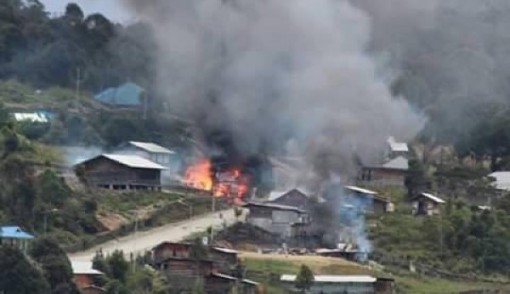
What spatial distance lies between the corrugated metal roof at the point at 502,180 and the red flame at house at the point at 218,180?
6227 mm

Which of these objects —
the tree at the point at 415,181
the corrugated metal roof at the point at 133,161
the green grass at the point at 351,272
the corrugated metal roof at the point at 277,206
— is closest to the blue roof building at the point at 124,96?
the corrugated metal roof at the point at 133,161

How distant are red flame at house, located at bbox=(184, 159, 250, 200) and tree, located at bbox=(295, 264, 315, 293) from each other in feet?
27.9

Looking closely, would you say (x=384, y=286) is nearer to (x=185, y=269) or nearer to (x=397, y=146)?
(x=185, y=269)

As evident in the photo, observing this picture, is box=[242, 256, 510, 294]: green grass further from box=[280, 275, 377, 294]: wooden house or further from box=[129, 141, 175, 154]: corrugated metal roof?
box=[129, 141, 175, 154]: corrugated metal roof

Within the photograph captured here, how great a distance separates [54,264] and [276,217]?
8992 mm

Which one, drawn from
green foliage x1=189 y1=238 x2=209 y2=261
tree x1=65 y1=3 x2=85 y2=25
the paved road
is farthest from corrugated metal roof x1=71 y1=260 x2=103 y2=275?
tree x1=65 y1=3 x2=85 y2=25

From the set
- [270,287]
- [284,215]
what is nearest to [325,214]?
[284,215]

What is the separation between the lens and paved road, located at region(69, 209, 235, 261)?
3142cm

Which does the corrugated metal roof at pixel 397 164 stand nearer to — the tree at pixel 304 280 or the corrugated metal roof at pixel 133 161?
the corrugated metal roof at pixel 133 161

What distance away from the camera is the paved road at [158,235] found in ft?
103

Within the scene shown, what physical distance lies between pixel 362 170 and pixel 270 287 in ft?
37.8

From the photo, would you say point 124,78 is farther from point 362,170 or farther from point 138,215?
point 138,215

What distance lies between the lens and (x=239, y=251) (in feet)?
109

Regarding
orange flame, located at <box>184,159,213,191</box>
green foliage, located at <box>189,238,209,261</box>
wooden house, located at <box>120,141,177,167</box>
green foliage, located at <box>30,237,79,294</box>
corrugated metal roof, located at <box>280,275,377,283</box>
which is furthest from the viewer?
wooden house, located at <box>120,141,177,167</box>
